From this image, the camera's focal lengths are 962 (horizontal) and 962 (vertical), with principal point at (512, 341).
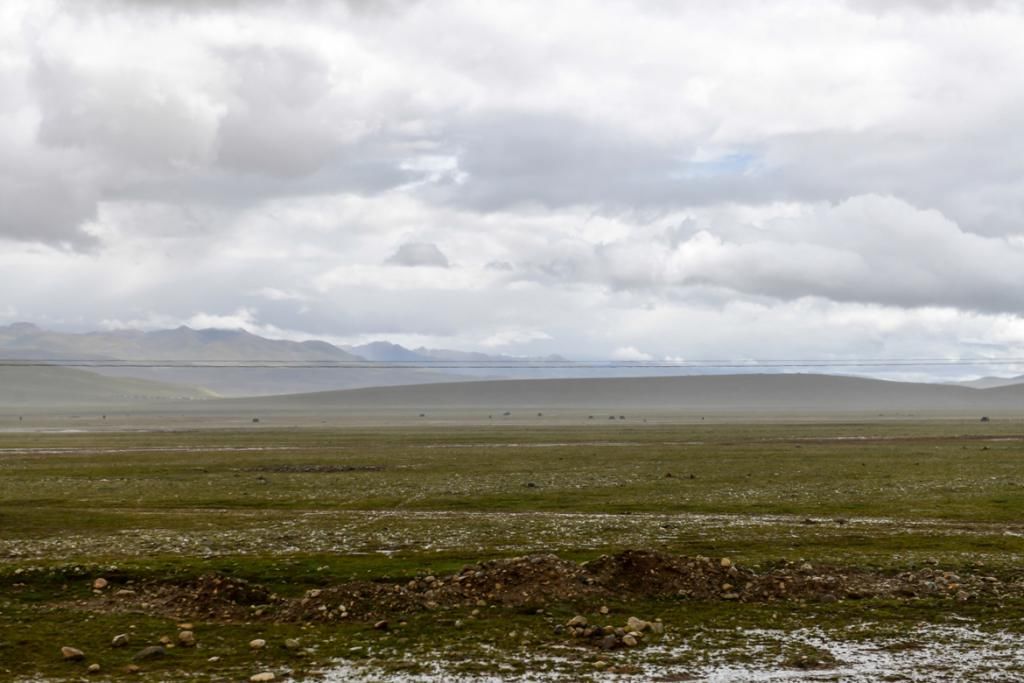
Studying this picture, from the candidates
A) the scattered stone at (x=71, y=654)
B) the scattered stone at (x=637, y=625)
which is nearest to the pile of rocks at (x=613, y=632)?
the scattered stone at (x=637, y=625)

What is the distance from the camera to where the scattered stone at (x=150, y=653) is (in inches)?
727

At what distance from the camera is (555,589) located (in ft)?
74.8

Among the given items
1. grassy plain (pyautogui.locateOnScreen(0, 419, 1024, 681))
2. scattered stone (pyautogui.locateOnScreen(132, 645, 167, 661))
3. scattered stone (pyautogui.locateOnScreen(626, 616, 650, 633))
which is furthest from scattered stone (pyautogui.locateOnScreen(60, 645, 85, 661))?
scattered stone (pyautogui.locateOnScreen(626, 616, 650, 633))

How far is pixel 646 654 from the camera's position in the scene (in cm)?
1880

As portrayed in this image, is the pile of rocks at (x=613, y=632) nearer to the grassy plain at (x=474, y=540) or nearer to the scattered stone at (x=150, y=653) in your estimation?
the grassy plain at (x=474, y=540)

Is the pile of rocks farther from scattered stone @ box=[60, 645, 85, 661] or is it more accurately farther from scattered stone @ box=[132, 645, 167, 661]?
scattered stone @ box=[60, 645, 85, 661]

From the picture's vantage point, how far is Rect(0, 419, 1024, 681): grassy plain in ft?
62.5

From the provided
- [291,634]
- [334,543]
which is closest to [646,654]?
[291,634]

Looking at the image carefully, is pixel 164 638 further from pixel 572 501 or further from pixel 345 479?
pixel 345 479

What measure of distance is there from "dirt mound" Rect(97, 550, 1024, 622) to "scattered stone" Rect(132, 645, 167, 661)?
3.15 meters

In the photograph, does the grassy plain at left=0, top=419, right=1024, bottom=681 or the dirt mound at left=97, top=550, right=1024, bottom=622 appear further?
the dirt mound at left=97, top=550, right=1024, bottom=622

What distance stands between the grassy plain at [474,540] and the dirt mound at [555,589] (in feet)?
2.04

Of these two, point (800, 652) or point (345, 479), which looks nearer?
point (800, 652)

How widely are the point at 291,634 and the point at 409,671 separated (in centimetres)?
370
